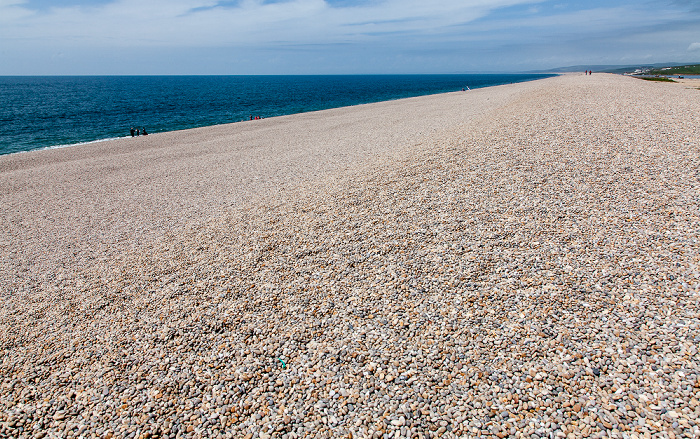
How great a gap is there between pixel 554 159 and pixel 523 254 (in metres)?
5.45

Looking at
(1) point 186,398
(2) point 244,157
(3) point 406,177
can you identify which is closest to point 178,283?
(1) point 186,398

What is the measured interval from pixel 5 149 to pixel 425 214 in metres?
32.2

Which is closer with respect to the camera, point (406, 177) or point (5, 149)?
point (406, 177)

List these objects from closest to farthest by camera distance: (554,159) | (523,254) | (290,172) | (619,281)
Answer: (619,281)
(523,254)
(554,159)
(290,172)

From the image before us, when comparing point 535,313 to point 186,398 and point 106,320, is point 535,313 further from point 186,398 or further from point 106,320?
point 106,320

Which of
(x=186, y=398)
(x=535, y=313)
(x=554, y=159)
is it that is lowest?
(x=186, y=398)

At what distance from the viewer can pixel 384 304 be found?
5688mm

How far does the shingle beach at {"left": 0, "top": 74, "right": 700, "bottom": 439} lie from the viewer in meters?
4.01

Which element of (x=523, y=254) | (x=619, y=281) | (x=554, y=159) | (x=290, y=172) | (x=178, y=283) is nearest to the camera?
(x=619, y=281)

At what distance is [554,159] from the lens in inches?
417

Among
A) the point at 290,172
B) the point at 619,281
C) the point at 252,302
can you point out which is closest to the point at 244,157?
the point at 290,172

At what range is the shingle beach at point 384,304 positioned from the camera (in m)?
4.01

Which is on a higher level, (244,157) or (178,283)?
(244,157)

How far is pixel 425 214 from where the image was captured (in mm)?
8469
